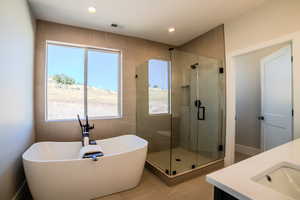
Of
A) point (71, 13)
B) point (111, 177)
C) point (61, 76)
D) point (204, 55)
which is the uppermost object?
point (71, 13)

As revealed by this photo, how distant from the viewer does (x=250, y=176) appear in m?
0.73

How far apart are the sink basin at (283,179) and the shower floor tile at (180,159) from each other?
170cm

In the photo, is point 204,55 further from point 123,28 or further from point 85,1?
point 85,1

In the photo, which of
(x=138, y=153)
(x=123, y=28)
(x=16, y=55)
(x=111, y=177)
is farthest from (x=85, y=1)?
(x=111, y=177)

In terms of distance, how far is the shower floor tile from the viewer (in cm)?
257

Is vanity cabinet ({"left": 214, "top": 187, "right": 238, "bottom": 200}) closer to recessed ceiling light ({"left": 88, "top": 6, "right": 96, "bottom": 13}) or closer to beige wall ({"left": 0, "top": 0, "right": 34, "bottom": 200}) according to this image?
beige wall ({"left": 0, "top": 0, "right": 34, "bottom": 200})

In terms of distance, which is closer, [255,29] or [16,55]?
[16,55]

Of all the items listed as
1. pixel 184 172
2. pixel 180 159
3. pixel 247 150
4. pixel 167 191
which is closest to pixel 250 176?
pixel 167 191

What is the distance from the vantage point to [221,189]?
2.24 ft

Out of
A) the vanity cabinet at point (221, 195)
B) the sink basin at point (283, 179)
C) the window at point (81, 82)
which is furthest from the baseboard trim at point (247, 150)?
the vanity cabinet at point (221, 195)

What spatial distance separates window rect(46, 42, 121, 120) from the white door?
288 centimetres

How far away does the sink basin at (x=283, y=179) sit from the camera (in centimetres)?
77

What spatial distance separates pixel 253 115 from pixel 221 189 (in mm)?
3330

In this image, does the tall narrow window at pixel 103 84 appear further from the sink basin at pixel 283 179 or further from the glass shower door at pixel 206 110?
the sink basin at pixel 283 179
